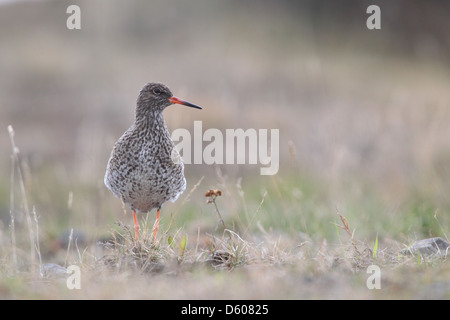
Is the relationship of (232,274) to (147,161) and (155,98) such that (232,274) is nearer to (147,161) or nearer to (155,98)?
(147,161)

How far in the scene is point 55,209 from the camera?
10.7 m

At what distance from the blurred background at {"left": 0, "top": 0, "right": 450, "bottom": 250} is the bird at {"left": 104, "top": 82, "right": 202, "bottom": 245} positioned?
1.71 feet

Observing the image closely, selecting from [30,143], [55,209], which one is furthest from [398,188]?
[30,143]

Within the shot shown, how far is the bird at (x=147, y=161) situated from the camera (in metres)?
6.14

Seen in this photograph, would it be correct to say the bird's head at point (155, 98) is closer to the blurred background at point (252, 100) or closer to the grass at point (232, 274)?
the blurred background at point (252, 100)

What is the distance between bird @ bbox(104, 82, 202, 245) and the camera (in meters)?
6.14

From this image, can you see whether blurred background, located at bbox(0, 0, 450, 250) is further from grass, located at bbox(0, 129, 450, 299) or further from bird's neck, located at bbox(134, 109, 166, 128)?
grass, located at bbox(0, 129, 450, 299)

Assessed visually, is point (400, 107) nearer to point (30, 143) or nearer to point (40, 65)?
point (30, 143)

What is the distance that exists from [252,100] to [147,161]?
10.6 m

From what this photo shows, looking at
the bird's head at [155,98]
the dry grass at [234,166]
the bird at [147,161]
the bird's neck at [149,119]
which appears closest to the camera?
the dry grass at [234,166]

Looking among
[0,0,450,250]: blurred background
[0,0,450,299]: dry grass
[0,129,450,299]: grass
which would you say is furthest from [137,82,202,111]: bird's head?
[0,129,450,299]: grass

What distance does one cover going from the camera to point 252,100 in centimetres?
1648

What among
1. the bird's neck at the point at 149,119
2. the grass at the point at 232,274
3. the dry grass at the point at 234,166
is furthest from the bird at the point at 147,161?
the grass at the point at 232,274

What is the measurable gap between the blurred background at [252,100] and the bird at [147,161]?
0.52 metres
